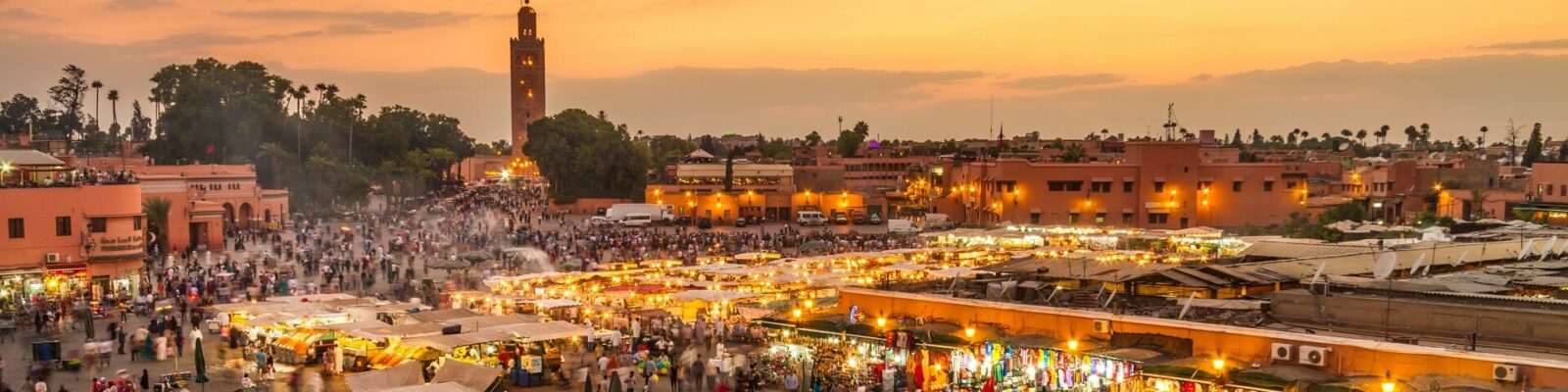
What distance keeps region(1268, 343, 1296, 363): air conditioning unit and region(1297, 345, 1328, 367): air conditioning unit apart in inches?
3.0

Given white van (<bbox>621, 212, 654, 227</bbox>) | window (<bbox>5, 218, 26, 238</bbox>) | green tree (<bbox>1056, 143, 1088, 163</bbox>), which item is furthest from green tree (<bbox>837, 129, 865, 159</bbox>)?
window (<bbox>5, 218, 26, 238</bbox>)

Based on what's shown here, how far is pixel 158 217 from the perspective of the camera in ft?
135

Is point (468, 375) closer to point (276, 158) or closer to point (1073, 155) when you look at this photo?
point (1073, 155)

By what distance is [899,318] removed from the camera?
17312mm

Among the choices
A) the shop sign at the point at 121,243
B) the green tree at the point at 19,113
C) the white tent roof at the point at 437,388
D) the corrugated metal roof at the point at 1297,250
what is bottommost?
the white tent roof at the point at 437,388

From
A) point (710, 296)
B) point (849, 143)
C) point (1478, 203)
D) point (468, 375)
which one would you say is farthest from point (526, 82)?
point (468, 375)

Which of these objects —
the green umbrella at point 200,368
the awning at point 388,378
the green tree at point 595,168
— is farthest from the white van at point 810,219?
the awning at point 388,378

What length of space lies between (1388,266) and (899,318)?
20.9 feet

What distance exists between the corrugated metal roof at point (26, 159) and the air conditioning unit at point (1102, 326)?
25891mm

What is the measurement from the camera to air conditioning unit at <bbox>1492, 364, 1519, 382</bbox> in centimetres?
1145

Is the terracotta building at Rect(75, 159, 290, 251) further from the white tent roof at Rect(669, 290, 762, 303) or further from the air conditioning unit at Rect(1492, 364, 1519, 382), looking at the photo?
the air conditioning unit at Rect(1492, 364, 1519, 382)

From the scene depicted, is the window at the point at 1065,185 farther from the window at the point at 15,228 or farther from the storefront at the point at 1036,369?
the storefront at the point at 1036,369

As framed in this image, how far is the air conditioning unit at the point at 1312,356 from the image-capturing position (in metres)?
12.8

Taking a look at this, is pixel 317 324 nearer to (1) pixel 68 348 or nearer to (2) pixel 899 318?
(1) pixel 68 348
